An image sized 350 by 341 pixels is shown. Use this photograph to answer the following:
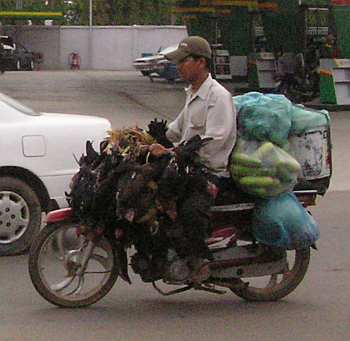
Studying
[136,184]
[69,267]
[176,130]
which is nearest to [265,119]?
[176,130]

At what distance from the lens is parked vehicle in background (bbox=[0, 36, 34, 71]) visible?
52125 mm

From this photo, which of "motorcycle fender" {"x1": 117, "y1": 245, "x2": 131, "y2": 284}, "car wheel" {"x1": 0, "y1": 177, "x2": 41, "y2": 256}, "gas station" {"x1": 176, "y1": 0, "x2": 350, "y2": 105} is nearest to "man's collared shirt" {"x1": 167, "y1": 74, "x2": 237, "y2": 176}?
"motorcycle fender" {"x1": 117, "y1": 245, "x2": 131, "y2": 284}

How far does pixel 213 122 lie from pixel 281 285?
4.39ft

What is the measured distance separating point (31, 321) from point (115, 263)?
26.1 inches

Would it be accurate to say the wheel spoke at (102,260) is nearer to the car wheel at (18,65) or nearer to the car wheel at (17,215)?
the car wheel at (17,215)

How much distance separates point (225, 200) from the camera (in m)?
7.08

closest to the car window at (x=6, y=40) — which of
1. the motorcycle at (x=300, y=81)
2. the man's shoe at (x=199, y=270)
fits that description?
the motorcycle at (x=300, y=81)

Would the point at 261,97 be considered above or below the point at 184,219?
above

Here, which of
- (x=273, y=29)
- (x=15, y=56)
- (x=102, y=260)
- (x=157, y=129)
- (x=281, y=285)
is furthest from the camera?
(x=15, y=56)

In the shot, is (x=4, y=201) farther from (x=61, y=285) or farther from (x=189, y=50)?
(x=189, y=50)

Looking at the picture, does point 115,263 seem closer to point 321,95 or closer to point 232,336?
point 232,336

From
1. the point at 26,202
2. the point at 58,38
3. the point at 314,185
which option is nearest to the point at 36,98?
the point at 26,202

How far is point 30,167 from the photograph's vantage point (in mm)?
8891

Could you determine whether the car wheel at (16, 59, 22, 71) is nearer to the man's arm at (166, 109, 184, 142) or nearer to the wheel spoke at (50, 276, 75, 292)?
the man's arm at (166, 109, 184, 142)
